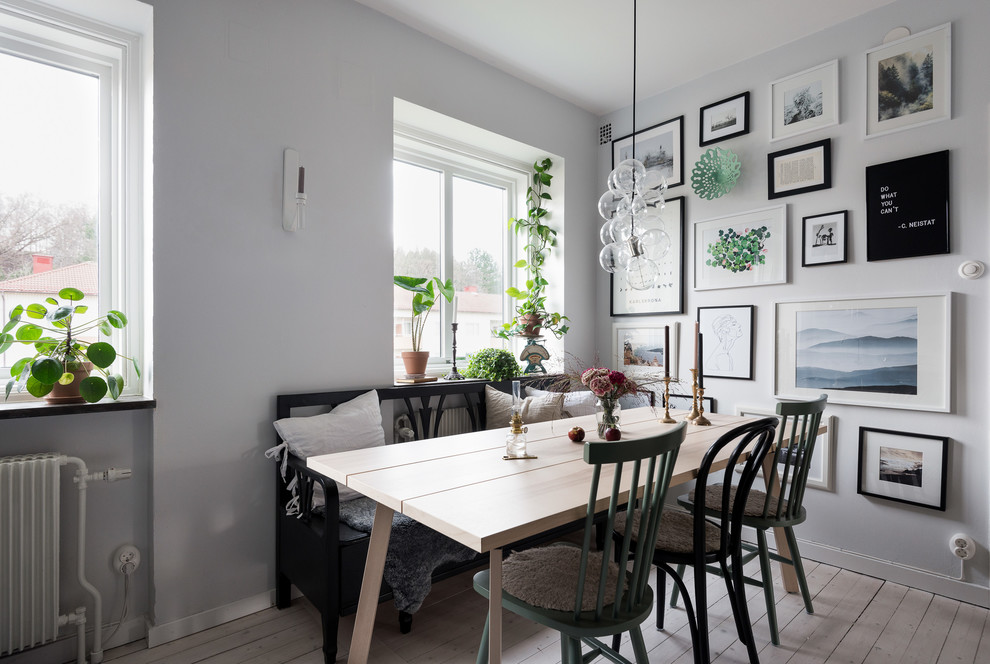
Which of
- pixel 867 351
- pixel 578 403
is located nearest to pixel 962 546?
pixel 867 351

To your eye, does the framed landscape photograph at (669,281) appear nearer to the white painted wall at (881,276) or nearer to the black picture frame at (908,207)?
the white painted wall at (881,276)

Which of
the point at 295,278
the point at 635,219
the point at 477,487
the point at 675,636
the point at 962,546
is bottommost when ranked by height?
the point at 675,636

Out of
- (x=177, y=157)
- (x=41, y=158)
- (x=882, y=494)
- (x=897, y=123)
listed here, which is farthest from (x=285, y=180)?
(x=882, y=494)

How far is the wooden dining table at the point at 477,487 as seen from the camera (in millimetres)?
1233

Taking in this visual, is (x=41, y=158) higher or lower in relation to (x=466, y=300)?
higher

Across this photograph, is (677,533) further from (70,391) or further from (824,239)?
(70,391)

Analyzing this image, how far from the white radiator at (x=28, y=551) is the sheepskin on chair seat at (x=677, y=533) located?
1.99 m

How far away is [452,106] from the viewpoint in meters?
3.10

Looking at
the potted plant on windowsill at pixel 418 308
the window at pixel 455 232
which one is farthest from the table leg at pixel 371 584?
the window at pixel 455 232

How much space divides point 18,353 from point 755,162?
373 centimetres

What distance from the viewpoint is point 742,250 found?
10.5 feet

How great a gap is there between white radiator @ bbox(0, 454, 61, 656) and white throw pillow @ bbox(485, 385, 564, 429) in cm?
197

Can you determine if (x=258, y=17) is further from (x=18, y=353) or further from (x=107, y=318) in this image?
(x=18, y=353)

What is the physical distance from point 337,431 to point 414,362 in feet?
2.56
